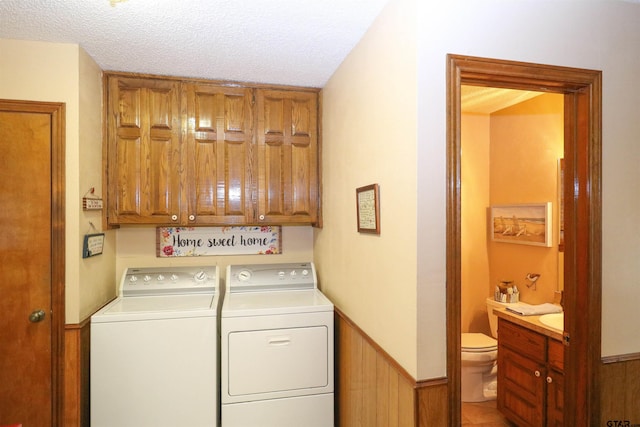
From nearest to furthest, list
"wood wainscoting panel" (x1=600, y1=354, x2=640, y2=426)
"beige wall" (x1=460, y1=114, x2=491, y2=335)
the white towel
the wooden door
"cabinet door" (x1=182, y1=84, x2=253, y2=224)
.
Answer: "wood wainscoting panel" (x1=600, y1=354, x2=640, y2=426), the wooden door, the white towel, "cabinet door" (x1=182, y1=84, x2=253, y2=224), "beige wall" (x1=460, y1=114, x2=491, y2=335)

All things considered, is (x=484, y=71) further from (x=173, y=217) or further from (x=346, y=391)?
(x=173, y=217)

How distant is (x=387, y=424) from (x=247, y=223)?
1.50m

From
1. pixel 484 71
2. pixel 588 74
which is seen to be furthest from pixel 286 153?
pixel 588 74

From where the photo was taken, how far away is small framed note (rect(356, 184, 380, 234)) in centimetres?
152

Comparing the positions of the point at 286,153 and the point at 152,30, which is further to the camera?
the point at 286,153

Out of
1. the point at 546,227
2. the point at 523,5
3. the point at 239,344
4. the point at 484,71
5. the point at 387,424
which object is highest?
the point at 523,5

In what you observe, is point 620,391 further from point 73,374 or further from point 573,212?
point 73,374

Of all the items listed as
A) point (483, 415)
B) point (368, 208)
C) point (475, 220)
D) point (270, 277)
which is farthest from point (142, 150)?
point (483, 415)

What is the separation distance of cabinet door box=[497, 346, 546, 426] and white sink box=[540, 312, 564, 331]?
0.82 ft

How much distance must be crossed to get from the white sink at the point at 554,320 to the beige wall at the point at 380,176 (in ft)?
3.65

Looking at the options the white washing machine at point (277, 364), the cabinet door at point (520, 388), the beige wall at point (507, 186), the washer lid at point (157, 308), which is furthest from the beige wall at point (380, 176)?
the beige wall at point (507, 186)

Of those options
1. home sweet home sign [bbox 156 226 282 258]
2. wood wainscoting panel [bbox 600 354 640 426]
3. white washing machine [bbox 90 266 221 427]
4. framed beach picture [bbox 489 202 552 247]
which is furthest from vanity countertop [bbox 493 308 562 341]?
white washing machine [bbox 90 266 221 427]

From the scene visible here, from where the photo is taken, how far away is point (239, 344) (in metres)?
2.02

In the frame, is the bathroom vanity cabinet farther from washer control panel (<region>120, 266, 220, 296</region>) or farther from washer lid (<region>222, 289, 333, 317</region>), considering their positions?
washer control panel (<region>120, 266, 220, 296</region>)
